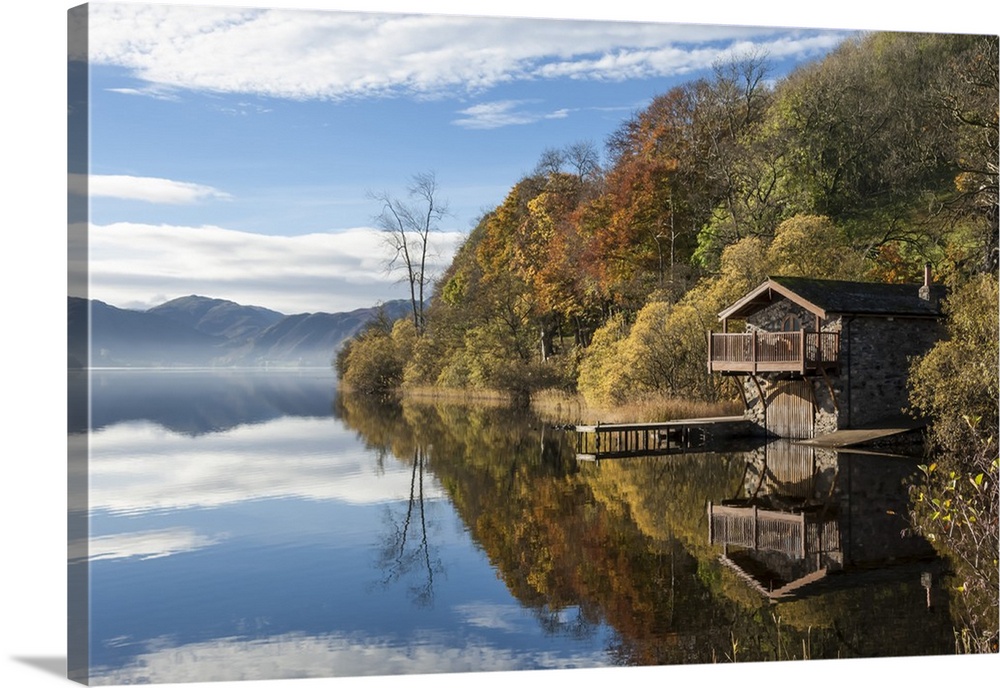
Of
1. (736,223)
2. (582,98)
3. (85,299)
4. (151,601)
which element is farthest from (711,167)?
(85,299)

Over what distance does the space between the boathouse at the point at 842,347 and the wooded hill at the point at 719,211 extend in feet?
4.79

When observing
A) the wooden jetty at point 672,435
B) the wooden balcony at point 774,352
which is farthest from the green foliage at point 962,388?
the wooden jetty at point 672,435

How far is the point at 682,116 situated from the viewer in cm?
2480

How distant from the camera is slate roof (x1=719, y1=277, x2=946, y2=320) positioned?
21578 mm

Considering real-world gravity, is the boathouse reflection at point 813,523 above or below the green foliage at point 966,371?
below

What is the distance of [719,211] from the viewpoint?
1160 inches

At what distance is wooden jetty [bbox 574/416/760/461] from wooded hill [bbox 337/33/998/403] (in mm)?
2458

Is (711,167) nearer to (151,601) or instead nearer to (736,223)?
(736,223)

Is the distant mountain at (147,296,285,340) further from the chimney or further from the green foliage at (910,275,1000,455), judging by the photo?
the chimney

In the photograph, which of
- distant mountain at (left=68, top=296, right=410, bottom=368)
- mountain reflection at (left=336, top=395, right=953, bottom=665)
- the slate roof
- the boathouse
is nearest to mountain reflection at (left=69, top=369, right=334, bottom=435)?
distant mountain at (left=68, top=296, right=410, bottom=368)

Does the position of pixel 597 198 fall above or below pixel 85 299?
above

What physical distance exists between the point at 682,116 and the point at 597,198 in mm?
5778

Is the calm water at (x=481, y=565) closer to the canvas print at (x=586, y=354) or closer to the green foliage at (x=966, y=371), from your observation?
the canvas print at (x=586, y=354)

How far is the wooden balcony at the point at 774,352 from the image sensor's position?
21.8 metres
